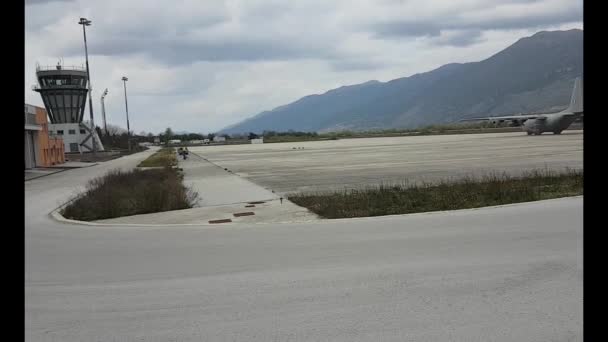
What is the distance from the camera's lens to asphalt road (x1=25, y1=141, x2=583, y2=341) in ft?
15.4

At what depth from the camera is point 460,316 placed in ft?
15.8

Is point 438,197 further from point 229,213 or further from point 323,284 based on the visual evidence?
point 323,284

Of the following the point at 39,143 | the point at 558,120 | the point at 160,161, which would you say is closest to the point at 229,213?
the point at 160,161

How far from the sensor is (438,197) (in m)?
13.7

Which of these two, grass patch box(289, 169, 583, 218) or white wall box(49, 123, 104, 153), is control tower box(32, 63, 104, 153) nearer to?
white wall box(49, 123, 104, 153)

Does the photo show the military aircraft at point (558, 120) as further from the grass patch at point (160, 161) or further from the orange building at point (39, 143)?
the orange building at point (39, 143)

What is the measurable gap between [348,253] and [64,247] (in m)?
5.61

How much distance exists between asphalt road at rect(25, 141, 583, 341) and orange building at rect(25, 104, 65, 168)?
4186 centimetres

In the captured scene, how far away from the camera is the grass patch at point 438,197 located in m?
12.2

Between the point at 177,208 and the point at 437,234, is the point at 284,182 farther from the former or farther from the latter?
the point at 437,234

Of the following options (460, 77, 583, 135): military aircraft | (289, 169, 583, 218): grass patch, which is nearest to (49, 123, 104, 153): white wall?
(460, 77, 583, 135): military aircraft

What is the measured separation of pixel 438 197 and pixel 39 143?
157ft

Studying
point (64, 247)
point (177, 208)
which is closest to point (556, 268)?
point (64, 247)

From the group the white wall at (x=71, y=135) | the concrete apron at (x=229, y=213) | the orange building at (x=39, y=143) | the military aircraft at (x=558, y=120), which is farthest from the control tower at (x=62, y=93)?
the concrete apron at (x=229, y=213)
